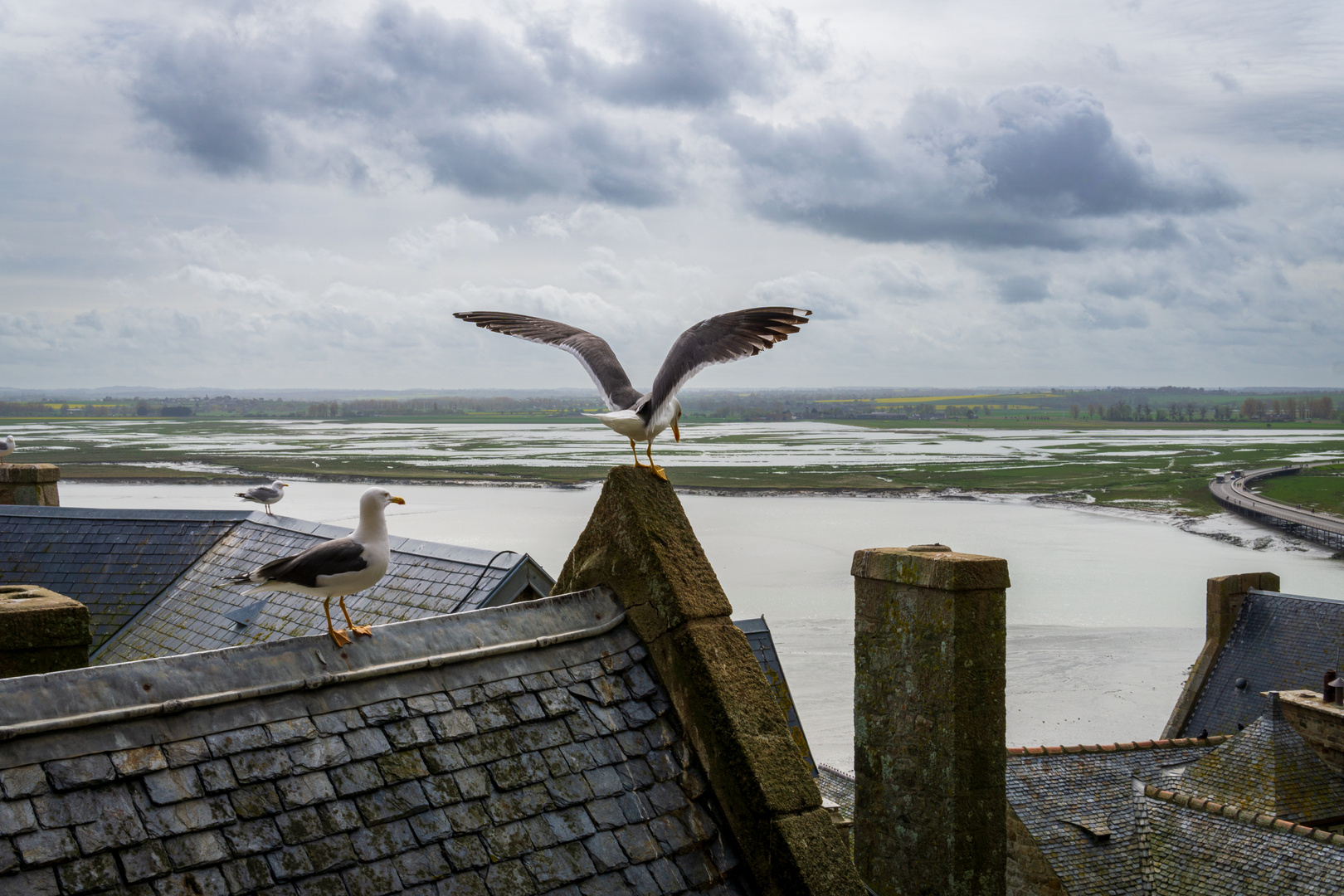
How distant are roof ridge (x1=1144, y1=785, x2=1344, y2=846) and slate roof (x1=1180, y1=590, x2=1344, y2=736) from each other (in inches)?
310

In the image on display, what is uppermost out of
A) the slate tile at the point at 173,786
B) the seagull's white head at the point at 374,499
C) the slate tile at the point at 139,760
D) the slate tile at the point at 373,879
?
the seagull's white head at the point at 374,499

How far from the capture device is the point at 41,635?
18.5 feet

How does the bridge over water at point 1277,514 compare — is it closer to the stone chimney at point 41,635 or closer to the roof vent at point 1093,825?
the roof vent at point 1093,825

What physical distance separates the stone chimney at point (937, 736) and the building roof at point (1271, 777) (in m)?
11.0

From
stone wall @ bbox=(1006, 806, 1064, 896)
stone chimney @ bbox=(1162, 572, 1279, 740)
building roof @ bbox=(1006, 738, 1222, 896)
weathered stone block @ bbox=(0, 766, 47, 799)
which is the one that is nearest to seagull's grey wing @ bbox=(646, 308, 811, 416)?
weathered stone block @ bbox=(0, 766, 47, 799)

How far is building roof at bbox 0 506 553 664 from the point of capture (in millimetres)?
9867

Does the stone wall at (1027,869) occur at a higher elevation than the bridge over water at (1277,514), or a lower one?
higher

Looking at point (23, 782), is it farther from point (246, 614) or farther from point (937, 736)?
point (246, 614)

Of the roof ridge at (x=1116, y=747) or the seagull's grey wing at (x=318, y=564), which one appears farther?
the roof ridge at (x=1116, y=747)

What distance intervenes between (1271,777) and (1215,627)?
23.0 ft

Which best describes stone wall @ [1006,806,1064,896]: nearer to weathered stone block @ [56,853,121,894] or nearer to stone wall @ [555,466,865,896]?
stone wall @ [555,466,865,896]

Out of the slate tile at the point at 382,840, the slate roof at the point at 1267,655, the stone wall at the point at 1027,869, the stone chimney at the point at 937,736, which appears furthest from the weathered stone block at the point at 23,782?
the slate roof at the point at 1267,655

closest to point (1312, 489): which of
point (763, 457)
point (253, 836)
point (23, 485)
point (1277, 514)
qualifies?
point (1277, 514)

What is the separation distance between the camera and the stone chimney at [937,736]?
626 centimetres
